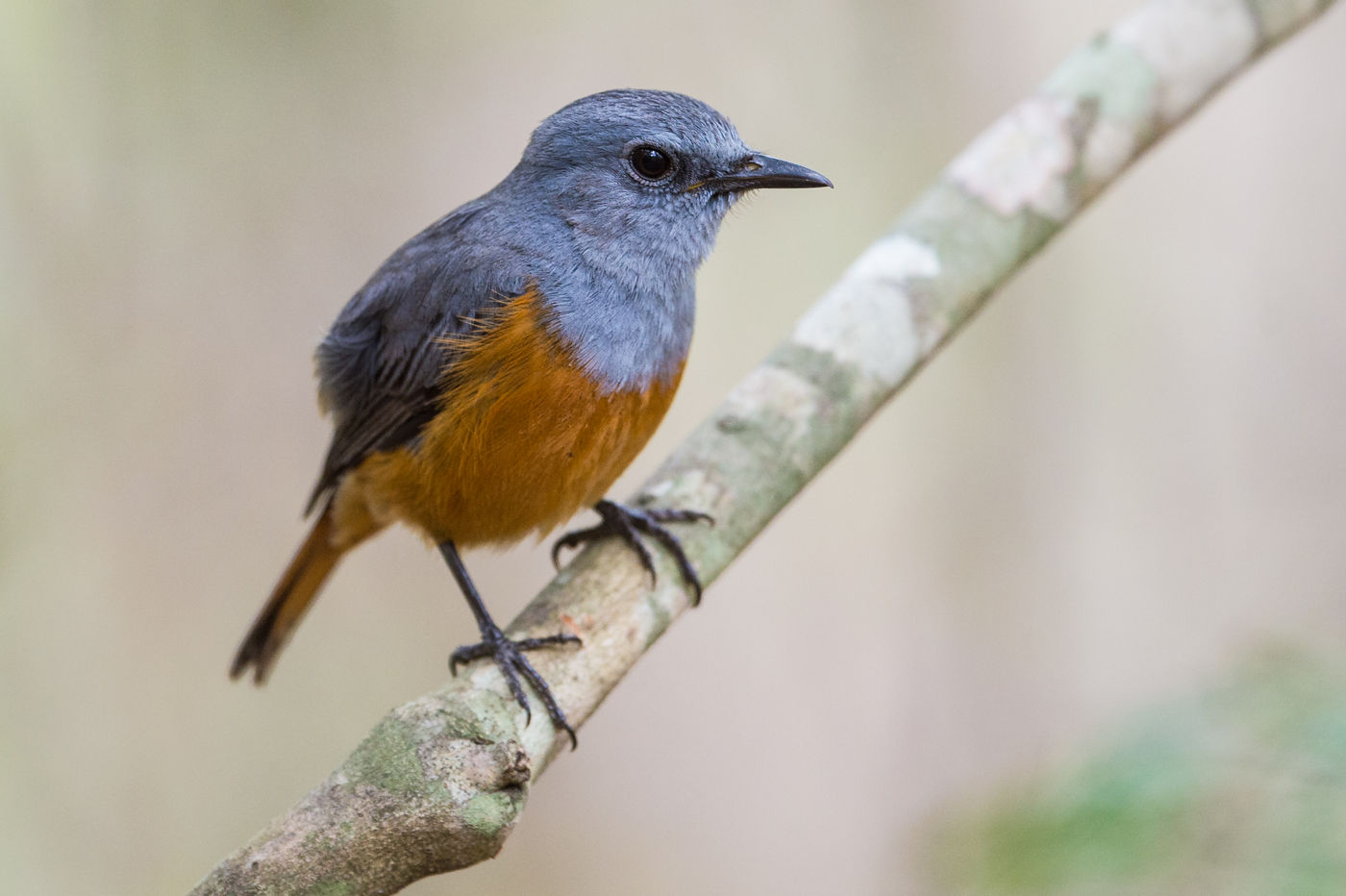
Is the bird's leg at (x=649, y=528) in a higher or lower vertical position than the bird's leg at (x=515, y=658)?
higher

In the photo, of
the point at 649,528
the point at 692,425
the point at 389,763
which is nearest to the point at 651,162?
the point at 649,528

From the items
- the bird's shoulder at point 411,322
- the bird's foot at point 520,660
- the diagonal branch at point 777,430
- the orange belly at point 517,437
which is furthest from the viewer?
the bird's shoulder at point 411,322

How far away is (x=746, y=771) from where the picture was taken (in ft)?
16.9

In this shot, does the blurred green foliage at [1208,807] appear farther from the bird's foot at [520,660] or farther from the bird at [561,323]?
the bird's foot at [520,660]

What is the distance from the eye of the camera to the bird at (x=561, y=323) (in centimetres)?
281

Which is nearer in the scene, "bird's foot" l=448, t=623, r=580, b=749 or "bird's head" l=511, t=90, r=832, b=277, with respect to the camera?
"bird's foot" l=448, t=623, r=580, b=749

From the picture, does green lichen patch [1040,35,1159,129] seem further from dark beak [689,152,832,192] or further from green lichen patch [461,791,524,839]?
green lichen patch [461,791,524,839]

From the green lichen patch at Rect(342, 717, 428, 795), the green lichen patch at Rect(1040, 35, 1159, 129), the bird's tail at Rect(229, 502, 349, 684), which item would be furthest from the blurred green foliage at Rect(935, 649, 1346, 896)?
the bird's tail at Rect(229, 502, 349, 684)

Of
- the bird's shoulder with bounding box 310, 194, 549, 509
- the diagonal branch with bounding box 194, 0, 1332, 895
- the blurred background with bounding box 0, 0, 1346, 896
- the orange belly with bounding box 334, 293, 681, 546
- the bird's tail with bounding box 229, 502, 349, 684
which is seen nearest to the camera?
the diagonal branch with bounding box 194, 0, 1332, 895

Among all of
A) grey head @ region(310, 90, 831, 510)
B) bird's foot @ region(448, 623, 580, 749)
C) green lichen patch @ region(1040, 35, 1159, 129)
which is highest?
green lichen patch @ region(1040, 35, 1159, 129)

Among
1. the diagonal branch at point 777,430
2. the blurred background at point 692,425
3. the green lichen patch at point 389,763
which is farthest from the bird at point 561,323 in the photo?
the blurred background at point 692,425

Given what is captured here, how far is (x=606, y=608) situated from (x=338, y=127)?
118 inches

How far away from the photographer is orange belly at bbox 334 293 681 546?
9.15ft

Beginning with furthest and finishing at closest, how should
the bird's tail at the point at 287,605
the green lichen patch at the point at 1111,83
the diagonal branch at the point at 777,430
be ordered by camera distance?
the bird's tail at the point at 287,605, the green lichen patch at the point at 1111,83, the diagonal branch at the point at 777,430
